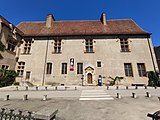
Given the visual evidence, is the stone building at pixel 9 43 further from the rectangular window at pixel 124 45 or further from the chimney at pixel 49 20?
the rectangular window at pixel 124 45

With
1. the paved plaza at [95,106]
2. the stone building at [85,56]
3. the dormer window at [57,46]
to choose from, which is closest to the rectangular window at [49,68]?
the stone building at [85,56]

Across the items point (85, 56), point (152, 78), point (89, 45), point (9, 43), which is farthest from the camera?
point (89, 45)

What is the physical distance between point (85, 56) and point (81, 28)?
6.42m

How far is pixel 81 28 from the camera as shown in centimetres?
2011

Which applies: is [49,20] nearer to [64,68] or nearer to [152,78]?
[64,68]

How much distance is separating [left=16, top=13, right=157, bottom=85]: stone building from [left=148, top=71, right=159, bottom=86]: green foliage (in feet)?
1.72

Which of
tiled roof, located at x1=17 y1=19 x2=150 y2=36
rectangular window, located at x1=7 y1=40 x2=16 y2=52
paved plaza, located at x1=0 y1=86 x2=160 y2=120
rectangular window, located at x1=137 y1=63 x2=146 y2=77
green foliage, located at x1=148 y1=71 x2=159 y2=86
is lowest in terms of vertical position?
paved plaza, located at x1=0 y1=86 x2=160 y2=120

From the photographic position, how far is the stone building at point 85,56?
635 inches

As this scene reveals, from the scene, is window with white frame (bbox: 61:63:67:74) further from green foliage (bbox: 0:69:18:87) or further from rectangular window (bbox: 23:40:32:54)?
green foliage (bbox: 0:69:18:87)

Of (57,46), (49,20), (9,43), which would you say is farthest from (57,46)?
(9,43)

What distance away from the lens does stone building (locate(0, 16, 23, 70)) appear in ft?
47.2

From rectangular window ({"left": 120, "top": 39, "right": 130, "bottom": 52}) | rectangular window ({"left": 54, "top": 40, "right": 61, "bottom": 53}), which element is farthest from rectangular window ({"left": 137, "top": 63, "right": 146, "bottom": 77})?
rectangular window ({"left": 54, "top": 40, "right": 61, "bottom": 53})

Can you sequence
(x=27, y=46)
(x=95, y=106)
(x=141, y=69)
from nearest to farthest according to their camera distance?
(x=95, y=106)
(x=141, y=69)
(x=27, y=46)

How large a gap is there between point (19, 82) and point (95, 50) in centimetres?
1351
